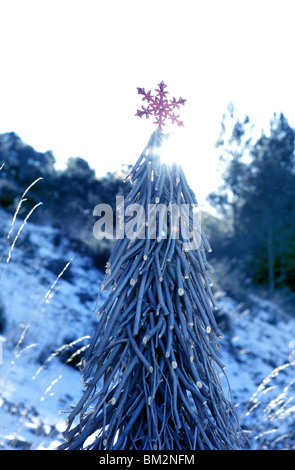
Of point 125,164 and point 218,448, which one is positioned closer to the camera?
point 218,448

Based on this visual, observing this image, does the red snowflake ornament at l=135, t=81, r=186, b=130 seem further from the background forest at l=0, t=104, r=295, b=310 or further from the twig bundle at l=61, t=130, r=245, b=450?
the background forest at l=0, t=104, r=295, b=310

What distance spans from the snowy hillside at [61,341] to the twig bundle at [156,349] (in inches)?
92.4

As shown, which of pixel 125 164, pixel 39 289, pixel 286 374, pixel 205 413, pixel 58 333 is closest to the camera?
pixel 205 413

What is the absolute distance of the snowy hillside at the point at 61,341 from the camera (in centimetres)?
549

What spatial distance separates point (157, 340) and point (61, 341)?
5.92 m

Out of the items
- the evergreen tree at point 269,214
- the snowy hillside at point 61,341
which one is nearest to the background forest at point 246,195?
the evergreen tree at point 269,214

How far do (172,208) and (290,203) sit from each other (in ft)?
61.6

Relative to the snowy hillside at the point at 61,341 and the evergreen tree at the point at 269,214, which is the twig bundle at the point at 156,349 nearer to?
the snowy hillside at the point at 61,341

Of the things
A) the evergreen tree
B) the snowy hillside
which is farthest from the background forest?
the snowy hillside

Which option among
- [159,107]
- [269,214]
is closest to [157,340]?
[159,107]

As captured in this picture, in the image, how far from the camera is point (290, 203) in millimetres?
20047

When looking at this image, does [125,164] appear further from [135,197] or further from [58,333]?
[58,333]

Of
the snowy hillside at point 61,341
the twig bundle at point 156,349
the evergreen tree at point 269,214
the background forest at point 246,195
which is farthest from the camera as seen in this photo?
the evergreen tree at point 269,214
